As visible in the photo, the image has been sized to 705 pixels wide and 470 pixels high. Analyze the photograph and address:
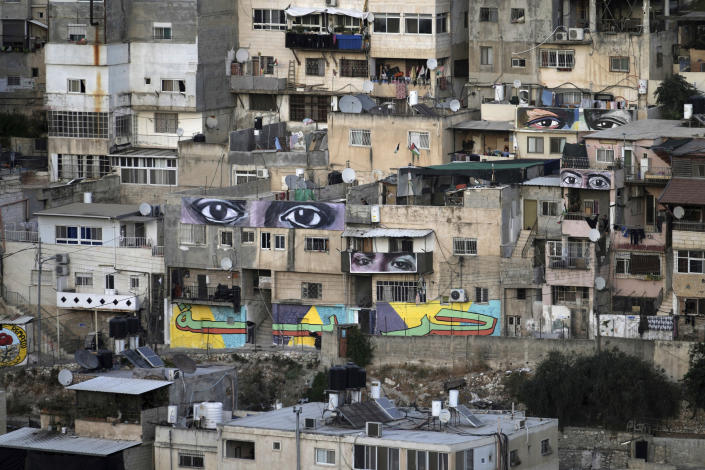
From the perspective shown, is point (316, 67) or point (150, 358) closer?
point (150, 358)

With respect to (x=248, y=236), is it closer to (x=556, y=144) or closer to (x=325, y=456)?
(x=556, y=144)

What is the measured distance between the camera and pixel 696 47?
105m

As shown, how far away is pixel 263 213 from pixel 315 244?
2.11 meters

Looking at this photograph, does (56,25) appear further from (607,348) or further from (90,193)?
(607,348)

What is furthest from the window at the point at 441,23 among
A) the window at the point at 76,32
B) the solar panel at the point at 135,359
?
the solar panel at the point at 135,359

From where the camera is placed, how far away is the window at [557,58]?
10419 cm

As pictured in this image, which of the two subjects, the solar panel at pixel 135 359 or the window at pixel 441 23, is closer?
the solar panel at pixel 135 359

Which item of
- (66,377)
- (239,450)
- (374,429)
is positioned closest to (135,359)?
(66,377)

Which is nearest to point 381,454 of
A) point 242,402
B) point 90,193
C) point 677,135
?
point 242,402

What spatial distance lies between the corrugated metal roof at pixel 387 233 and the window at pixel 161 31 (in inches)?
650

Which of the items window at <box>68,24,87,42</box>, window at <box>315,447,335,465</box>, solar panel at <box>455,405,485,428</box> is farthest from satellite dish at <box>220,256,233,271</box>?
window at <box>315,447,335,465</box>

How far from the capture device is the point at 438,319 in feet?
300

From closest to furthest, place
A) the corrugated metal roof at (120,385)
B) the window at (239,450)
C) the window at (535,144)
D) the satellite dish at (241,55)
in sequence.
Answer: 1. the window at (239,450)
2. the corrugated metal roof at (120,385)
3. the window at (535,144)
4. the satellite dish at (241,55)

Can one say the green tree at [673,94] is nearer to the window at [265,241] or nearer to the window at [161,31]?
the window at [265,241]
